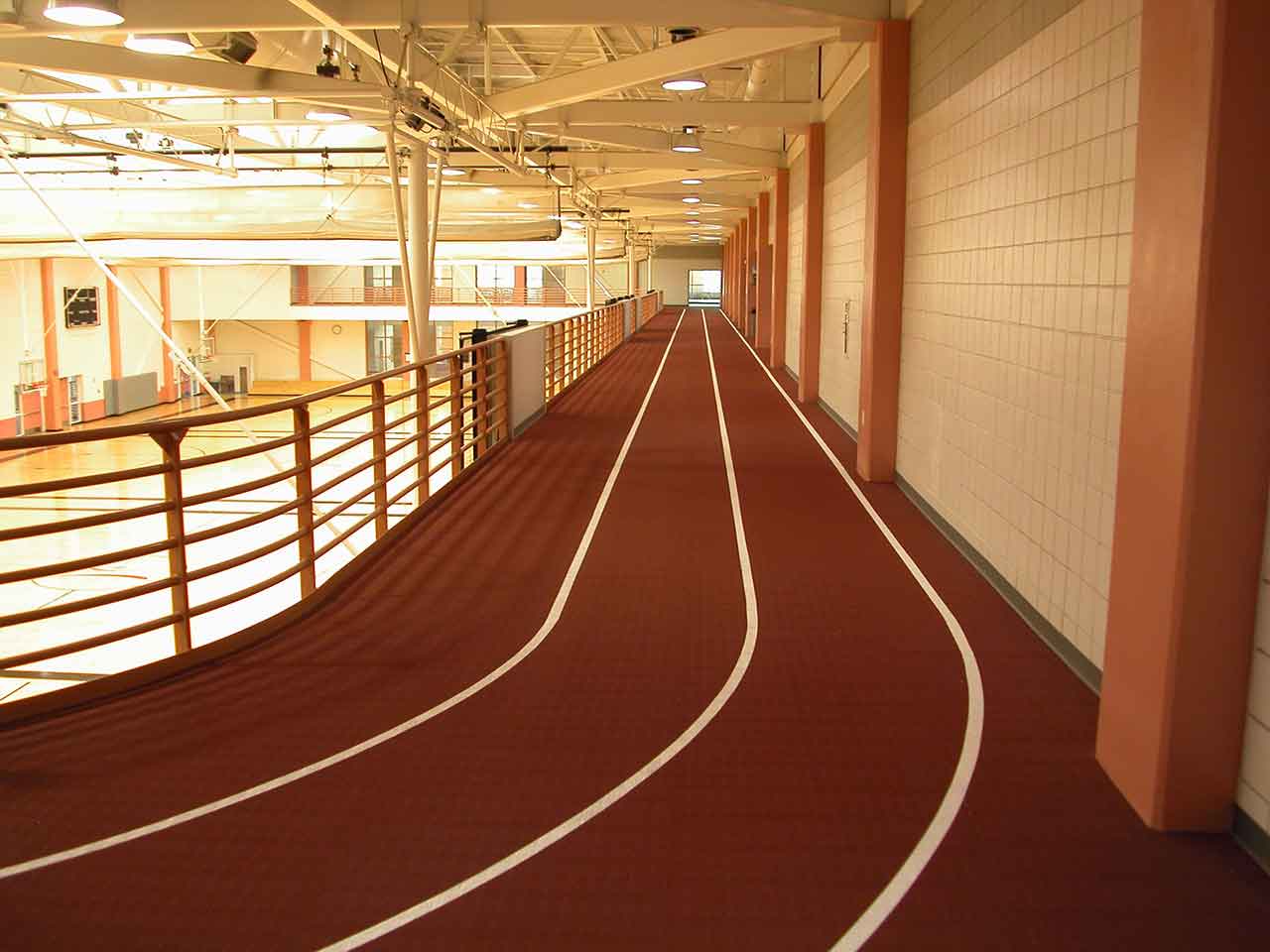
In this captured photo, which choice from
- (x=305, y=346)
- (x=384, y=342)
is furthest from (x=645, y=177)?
(x=384, y=342)

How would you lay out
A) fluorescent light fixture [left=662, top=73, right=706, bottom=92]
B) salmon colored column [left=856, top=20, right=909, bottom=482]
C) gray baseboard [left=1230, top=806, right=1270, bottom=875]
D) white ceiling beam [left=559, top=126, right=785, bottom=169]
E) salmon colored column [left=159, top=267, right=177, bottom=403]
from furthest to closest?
salmon colored column [left=159, top=267, right=177, bottom=403]
white ceiling beam [left=559, top=126, right=785, bottom=169]
fluorescent light fixture [left=662, top=73, right=706, bottom=92]
salmon colored column [left=856, top=20, right=909, bottom=482]
gray baseboard [left=1230, top=806, right=1270, bottom=875]

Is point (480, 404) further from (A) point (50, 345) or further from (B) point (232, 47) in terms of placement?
(A) point (50, 345)

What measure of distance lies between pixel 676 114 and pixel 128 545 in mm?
10756

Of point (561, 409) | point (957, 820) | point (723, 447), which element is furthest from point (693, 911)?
point (561, 409)

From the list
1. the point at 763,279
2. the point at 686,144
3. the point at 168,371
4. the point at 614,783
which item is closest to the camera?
the point at 614,783

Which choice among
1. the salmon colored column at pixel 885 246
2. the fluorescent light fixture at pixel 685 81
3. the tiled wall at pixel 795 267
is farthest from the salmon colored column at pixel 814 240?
the salmon colored column at pixel 885 246

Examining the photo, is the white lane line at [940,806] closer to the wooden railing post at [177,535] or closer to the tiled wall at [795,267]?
the wooden railing post at [177,535]

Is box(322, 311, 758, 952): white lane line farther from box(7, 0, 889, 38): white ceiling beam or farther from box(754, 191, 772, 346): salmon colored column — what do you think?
box(754, 191, 772, 346): salmon colored column

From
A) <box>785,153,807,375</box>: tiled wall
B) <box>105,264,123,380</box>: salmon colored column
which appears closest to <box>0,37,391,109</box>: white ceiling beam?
<box>785,153,807,375</box>: tiled wall

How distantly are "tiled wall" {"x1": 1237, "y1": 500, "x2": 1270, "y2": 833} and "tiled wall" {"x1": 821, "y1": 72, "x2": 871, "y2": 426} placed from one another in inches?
322

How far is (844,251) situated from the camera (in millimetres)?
13484

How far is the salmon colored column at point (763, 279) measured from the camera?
27.4 meters

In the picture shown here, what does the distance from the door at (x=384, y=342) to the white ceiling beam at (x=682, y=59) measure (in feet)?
110

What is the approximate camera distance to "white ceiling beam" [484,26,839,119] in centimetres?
995
